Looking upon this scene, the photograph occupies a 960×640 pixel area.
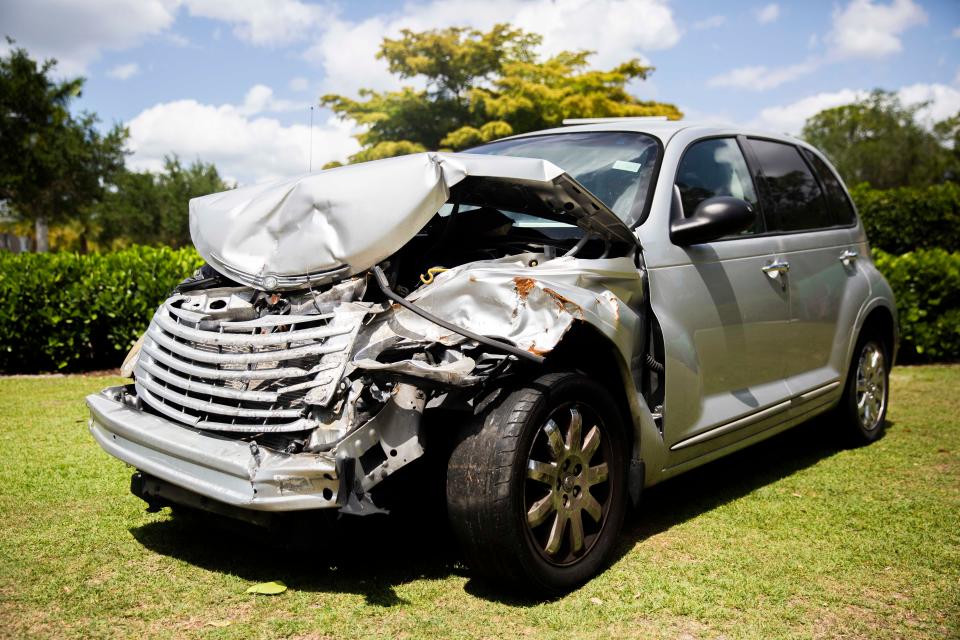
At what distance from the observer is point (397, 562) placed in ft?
11.5

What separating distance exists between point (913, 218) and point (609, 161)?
39.0ft

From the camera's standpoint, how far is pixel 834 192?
5.44m

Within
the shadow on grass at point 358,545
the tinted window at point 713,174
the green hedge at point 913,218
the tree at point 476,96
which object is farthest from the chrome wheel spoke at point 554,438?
the tree at point 476,96

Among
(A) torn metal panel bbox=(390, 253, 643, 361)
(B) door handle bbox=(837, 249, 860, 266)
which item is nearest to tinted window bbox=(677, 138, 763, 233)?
(B) door handle bbox=(837, 249, 860, 266)

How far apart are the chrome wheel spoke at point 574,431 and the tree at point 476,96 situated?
2786cm

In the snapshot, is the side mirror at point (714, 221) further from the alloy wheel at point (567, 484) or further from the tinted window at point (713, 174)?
the alloy wheel at point (567, 484)

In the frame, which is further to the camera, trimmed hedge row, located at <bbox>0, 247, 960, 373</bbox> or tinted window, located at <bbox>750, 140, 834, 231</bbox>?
trimmed hedge row, located at <bbox>0, 247, 960, 373</bbox>

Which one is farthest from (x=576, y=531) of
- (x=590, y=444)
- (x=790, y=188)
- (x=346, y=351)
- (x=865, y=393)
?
(x=865, y=393)

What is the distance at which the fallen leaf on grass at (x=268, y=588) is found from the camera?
3158 mm

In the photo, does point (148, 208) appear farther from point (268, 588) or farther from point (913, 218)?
point (268, 588)

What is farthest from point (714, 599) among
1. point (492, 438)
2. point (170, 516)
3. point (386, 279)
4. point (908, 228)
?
point (908, 228)

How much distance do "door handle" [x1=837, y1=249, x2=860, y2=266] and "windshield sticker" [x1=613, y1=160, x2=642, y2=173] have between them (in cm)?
180

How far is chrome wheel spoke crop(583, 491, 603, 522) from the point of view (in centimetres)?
327

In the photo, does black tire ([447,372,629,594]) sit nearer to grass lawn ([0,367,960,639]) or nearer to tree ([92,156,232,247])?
grass lawn ([0,367,960,639])
